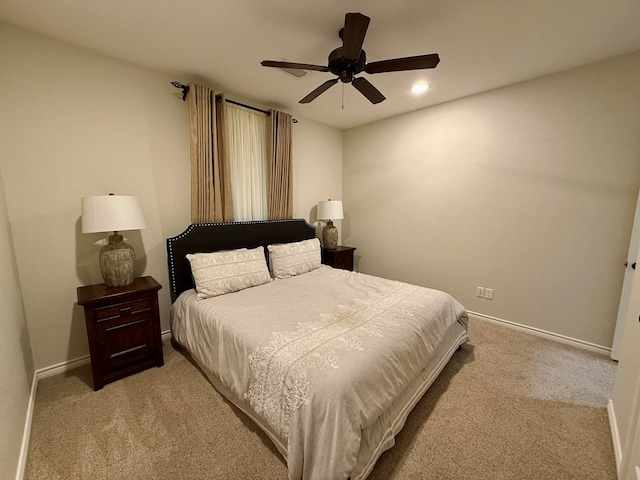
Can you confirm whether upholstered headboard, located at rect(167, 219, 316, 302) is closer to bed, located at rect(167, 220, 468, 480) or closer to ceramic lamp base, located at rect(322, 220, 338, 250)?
bed, located at rect(167, 220, 468, 480)

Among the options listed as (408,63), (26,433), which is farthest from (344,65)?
(26,433)

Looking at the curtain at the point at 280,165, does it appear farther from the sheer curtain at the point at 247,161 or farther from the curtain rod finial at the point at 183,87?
the curtain rod finial at the point at 183,87

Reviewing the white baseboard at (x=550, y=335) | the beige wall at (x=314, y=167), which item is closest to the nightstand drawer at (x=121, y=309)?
the beige wall at (x=314, y=167)

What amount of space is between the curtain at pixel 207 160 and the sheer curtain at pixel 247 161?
0.49ft

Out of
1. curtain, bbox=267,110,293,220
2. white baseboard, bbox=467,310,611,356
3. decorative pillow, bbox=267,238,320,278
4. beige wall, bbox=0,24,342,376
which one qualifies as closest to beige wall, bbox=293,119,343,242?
curtain, bbox=267,110,293,220

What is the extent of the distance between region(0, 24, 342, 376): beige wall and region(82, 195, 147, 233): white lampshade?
37 cm

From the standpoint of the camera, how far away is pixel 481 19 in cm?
176

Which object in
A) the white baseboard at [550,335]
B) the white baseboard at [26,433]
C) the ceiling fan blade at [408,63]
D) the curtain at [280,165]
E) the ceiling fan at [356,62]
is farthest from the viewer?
the curtain at [280,165]

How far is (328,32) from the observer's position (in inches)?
74.7

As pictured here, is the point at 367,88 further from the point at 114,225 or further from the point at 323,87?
the point at 114,225

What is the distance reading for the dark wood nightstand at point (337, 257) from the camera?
3.71 meters

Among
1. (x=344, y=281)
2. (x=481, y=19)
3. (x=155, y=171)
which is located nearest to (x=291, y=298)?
(x=344, y=281)

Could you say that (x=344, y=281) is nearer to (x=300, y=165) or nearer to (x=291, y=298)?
(x=291, y=298)

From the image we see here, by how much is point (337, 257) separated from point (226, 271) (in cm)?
173
